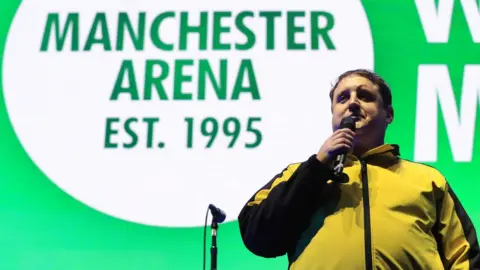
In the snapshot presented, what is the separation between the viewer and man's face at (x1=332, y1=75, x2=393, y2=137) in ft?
5.49

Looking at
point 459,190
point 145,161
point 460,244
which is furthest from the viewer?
point 145,161

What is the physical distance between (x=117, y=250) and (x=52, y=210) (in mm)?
249

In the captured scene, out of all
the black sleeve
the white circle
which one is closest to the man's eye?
the black sleeve

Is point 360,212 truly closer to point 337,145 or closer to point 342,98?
point 337,145

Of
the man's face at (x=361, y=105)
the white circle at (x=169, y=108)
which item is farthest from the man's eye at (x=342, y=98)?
the white circle at (x=169, y=108)

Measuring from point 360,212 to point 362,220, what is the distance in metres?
0.02

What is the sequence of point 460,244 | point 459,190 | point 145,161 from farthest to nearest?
1. point 145,161
2. point 459,190
3. point 460,244

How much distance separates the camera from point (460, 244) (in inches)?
63.6

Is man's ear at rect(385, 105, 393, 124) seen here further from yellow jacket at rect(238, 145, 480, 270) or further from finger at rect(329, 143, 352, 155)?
finger at rect(329, 143, 352, 155)

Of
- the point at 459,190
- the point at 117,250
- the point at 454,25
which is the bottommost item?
the point at 117,250

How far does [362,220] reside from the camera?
5.05 ft

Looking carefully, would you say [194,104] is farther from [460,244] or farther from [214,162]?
[460,244]

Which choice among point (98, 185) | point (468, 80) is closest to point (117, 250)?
point (98, 185)

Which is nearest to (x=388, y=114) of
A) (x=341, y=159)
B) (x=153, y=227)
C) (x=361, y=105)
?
(x=361, y=105)
